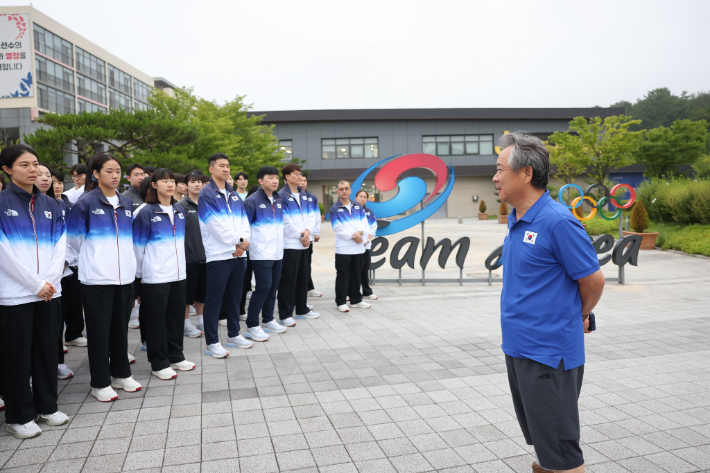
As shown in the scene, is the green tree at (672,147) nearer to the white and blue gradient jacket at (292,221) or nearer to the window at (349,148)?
the window at (349,148)

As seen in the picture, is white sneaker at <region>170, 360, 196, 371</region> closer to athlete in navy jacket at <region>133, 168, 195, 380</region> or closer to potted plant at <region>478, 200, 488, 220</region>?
athlete in navy jacket at <region>133, 168, 195, 380</region>

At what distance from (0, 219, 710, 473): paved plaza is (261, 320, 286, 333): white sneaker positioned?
10 cm

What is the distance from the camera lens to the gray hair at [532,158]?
84.7 inches

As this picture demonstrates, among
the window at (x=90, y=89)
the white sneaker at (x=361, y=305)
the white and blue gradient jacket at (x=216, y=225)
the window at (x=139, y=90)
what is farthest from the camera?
the window at (x=139, y=90)

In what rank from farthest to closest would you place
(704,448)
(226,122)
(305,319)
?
(226,122)
(305,319)
(704,448)

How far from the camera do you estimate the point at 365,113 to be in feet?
129

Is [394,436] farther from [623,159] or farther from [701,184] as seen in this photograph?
[623,159]

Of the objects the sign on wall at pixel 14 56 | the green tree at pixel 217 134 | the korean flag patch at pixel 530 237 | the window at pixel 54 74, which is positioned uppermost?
the window at pixel 54 74

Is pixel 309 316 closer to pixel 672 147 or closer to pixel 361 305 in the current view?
pixel 361 305

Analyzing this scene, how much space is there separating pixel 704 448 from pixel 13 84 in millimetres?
35638

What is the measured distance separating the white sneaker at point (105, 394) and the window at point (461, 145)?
38865 millimetres

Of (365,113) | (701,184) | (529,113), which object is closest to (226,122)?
(365,113)

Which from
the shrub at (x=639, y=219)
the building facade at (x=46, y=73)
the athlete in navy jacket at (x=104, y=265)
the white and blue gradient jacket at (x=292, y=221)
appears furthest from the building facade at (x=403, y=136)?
the athlete in navy jacket at (x=104, y=265)

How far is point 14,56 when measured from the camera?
27.0m
